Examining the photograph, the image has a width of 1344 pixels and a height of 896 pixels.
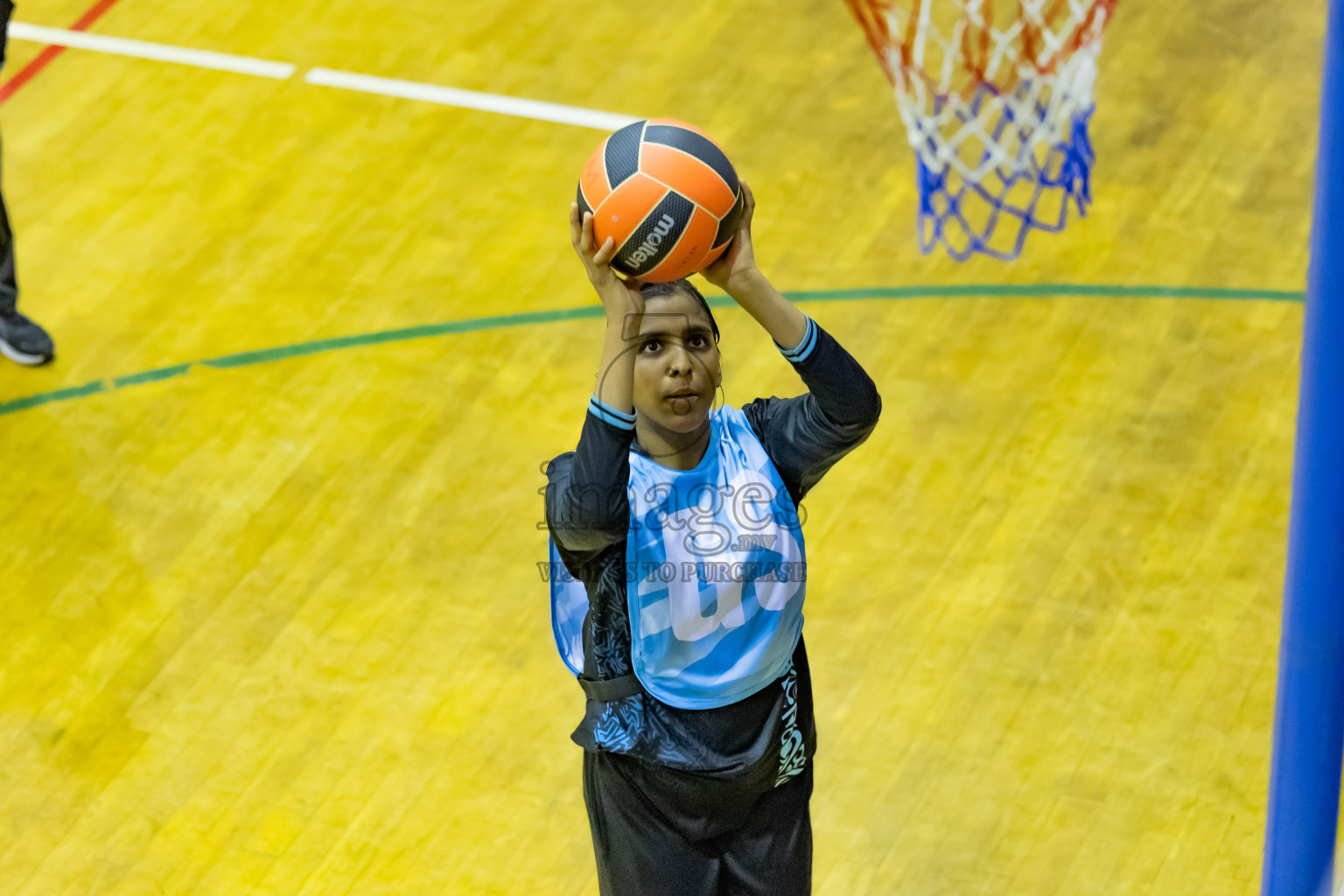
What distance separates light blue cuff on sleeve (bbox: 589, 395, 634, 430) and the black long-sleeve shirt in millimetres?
41

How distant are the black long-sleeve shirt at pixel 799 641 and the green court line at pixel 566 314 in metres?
2.73

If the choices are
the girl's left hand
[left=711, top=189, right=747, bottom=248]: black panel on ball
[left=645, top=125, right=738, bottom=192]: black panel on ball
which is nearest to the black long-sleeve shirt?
the girl's left hand

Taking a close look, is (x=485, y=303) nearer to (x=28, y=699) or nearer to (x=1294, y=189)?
(x=28, y=699)

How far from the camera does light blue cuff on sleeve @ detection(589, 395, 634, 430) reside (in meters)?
2.49

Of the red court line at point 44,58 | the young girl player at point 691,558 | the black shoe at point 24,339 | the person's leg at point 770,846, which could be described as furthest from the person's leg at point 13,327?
the person's leg at point 770,846

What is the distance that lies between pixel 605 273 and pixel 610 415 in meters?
0.25

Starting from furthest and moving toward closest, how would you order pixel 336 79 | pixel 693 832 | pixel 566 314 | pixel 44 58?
1. pixel 44 58
2. pixel 336 79
3. pixel 566 314
4. pixel 693 832

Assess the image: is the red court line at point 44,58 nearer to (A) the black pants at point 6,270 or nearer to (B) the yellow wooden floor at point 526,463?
(B) the yellow wooden floor at point 526,463

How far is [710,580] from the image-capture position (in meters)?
2.62

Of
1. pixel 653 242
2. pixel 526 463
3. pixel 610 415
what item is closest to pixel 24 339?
pixel 526 463

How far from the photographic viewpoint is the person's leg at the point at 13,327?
5.38 meters

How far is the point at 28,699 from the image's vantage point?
175 inches

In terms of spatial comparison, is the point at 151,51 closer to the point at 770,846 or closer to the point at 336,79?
the point at 336,79

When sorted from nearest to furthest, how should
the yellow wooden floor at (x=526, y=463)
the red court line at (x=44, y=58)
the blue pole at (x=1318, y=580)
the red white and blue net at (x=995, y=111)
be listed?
the blue pole at (x=1318, y=580)
the yellow wooden floor at (x=526, y=463)
the red white and blue net at (x=995, y=111)
the red court line at (x=44, y=58)
